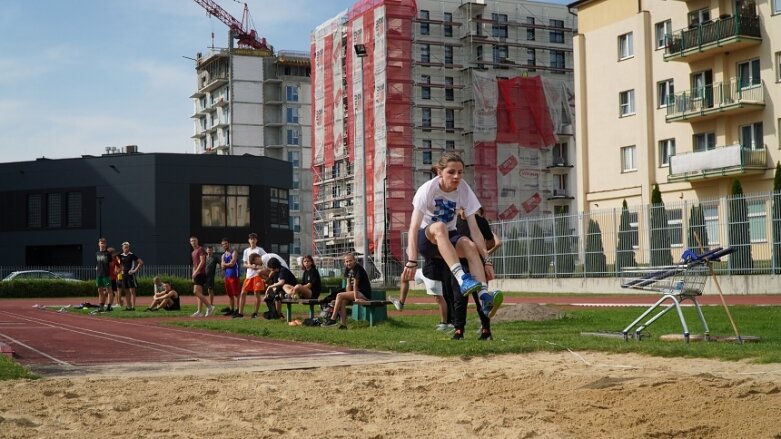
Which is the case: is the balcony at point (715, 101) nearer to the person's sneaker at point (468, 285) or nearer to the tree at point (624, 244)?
the tree at point (624, 244)

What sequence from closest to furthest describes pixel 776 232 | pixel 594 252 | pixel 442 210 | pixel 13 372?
pixel 13 372 → pixel 442 210 → pixel 776 232 → pixel 594 252

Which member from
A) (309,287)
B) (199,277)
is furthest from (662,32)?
(309,287)

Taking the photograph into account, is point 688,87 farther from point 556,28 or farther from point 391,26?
point 556,28

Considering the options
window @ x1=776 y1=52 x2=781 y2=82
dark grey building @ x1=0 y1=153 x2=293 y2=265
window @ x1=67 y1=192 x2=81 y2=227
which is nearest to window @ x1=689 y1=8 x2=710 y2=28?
window @ x1=776 y1=52 x2=781 y2=82

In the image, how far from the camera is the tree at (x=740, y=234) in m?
32.1

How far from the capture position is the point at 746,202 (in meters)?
32.1

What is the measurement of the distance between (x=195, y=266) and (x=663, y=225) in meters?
18.7

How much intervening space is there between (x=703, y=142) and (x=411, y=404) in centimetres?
4292

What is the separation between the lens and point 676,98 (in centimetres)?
4641

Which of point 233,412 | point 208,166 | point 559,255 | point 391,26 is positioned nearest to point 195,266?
point 233,412

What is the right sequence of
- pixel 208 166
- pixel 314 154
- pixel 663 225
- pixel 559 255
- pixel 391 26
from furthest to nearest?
pixel 314 154
pixel 391 26
pixel 208 166
pixel 559 255
pixel 663 225

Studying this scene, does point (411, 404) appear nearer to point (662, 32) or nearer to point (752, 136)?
point (752, 136)

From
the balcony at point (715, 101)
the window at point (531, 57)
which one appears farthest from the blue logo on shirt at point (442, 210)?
the window at point (531, 57)

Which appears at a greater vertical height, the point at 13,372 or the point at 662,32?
the point at 662,32
